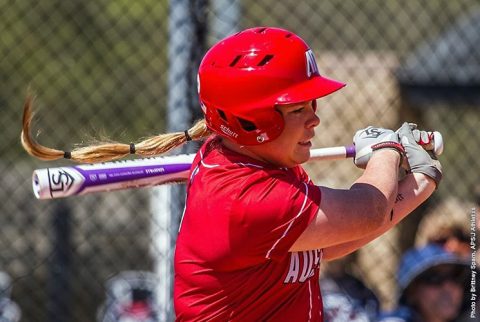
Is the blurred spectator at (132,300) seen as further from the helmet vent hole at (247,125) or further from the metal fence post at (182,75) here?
the helmet vent hole at (247,125)

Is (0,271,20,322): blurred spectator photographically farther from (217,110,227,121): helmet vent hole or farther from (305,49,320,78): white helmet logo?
(305,49,320,78): white helmet logo

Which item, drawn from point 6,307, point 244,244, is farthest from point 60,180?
point 6,307

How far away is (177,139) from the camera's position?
8.95 feet

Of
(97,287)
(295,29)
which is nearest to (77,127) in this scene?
(97,287)

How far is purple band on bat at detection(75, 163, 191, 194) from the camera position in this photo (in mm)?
2854

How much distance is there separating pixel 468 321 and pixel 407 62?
211 cm

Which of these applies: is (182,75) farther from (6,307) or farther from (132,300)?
(6,307)

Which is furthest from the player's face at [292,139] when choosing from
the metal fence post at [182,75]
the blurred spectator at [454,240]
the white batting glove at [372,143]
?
the blurred spectator at [454,240]

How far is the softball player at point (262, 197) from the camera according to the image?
2.29 metres

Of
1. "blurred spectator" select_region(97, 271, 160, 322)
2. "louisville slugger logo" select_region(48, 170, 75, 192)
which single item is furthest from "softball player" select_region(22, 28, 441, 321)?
"blurred spectator" select_region(97, 271, 160, 322)

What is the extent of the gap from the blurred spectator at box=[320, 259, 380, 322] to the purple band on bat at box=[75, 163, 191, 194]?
72.3 inches

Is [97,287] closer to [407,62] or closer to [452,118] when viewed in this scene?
[407,62]

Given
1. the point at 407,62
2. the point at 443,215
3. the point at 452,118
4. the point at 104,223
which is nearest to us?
the point at 443,215

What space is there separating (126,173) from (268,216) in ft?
2.46
